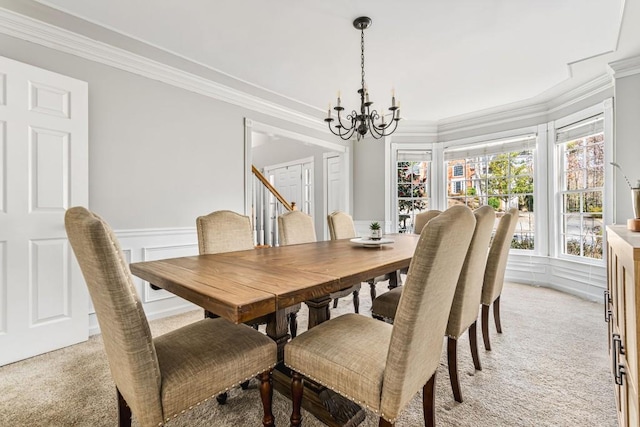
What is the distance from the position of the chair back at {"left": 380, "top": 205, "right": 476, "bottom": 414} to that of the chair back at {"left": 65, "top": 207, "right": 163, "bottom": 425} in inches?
30.0

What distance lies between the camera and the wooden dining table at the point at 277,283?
1005 mm

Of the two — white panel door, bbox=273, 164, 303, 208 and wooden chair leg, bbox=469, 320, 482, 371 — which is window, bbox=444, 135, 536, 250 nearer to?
white panel door, bbox=273, 164, 303, 208

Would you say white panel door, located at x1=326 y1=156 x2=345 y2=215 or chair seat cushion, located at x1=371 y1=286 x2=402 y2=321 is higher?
white panel door, located at x1=326 y1=156 x2=345 y2=215

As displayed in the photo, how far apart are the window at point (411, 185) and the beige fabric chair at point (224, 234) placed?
3342 millimetres

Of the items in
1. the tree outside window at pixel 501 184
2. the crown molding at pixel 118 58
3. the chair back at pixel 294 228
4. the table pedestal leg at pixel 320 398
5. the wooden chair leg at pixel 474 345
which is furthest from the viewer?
the tree outside window at pixel 501 184

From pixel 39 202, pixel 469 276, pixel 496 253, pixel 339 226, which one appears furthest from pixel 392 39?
pixel 39 202

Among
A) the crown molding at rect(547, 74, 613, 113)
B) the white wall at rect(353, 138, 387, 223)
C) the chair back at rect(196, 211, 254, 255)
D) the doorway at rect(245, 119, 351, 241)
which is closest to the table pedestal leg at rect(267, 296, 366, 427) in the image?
the chair back at rect(196, 211, 254, 255)

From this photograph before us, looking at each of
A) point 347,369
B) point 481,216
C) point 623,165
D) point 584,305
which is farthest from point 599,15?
point 347,369

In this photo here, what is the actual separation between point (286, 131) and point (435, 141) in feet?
8.73

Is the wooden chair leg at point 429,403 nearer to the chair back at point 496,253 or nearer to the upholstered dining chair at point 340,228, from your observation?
the chair back at point 496,253

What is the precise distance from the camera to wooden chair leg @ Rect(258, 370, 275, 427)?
4.06ft

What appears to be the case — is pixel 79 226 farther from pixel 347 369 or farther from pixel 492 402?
pixel 492 402

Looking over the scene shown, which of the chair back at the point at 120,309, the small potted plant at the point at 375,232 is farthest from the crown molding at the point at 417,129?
the chair back at the point at 120,309

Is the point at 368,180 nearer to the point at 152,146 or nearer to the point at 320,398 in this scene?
the point at 152,146
